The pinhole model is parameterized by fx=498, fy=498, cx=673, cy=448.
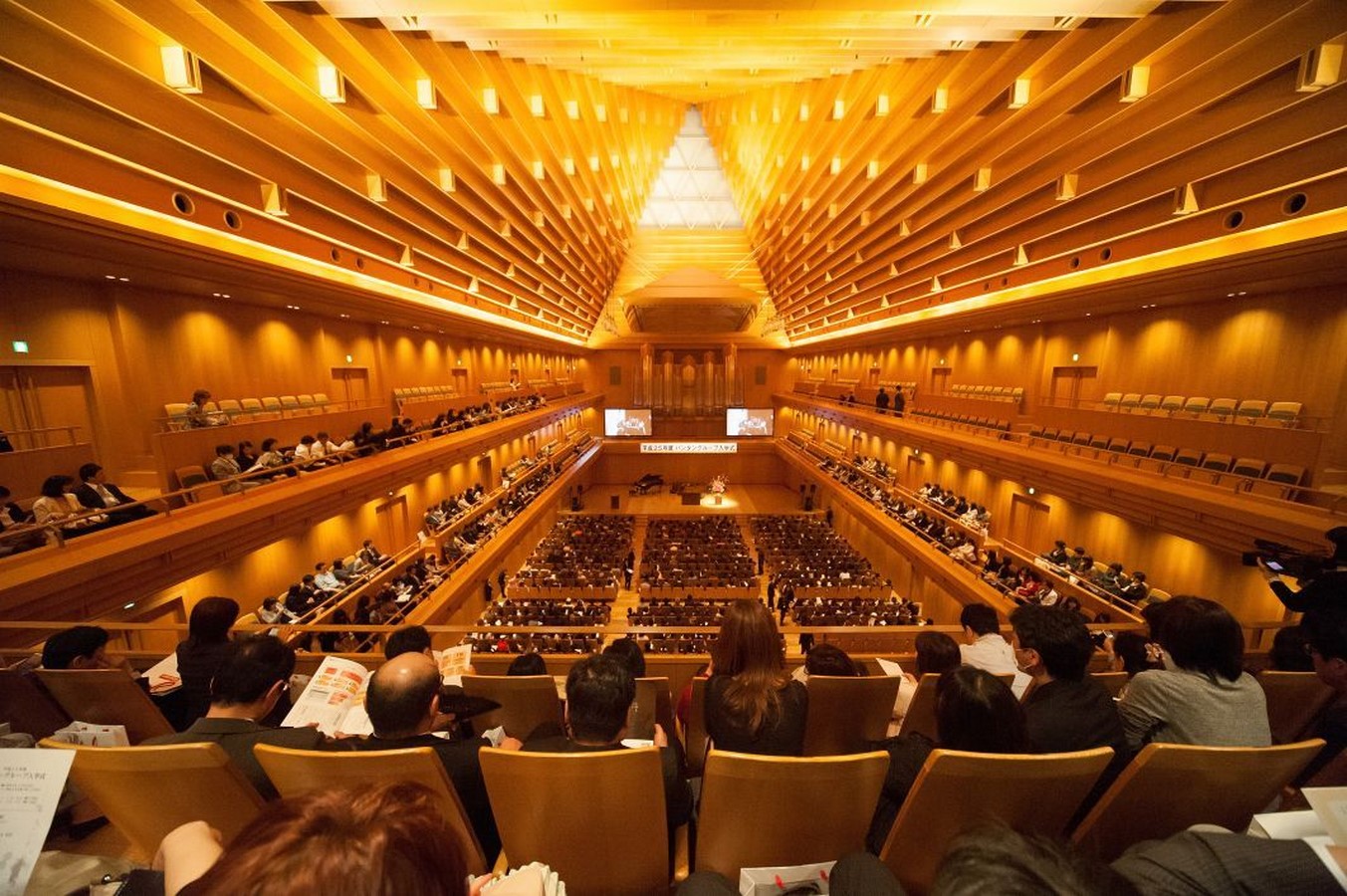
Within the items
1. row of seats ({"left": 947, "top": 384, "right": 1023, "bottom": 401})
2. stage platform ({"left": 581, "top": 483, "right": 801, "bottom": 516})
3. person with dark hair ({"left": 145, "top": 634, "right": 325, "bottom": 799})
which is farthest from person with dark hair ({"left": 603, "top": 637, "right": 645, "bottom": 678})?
stage platform ({"left": 581, "top": 483, "right": 801, "bottom": 516})

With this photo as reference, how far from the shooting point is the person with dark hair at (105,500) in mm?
4422

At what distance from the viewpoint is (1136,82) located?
5293 millimetres

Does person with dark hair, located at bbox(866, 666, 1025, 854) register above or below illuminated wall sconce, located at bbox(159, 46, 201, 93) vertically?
below

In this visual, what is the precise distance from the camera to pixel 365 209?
7652 mm

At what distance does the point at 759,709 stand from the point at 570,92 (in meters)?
11.8

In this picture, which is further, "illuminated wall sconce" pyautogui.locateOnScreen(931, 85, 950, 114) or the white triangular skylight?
the white triangular skylight

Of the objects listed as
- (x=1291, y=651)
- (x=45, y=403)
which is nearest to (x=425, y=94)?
A: (x=45, y=403)

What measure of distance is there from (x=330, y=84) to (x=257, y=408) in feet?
17.0

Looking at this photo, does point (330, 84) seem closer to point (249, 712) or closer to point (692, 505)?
point (249, 712)

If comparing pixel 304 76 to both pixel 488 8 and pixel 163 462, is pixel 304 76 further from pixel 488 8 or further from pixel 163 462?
pixel 163 462

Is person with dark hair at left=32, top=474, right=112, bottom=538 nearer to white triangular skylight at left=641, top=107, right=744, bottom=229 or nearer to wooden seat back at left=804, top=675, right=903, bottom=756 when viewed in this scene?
wooden seat back at left=804, top=675, right=903, bottom=756

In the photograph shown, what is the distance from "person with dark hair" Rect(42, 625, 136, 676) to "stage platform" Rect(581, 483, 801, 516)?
686 inches

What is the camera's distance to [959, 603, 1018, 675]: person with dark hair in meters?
3.05

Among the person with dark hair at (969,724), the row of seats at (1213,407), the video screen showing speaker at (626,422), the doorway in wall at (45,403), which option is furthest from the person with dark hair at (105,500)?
the video screen showing speaker at (626,422)
